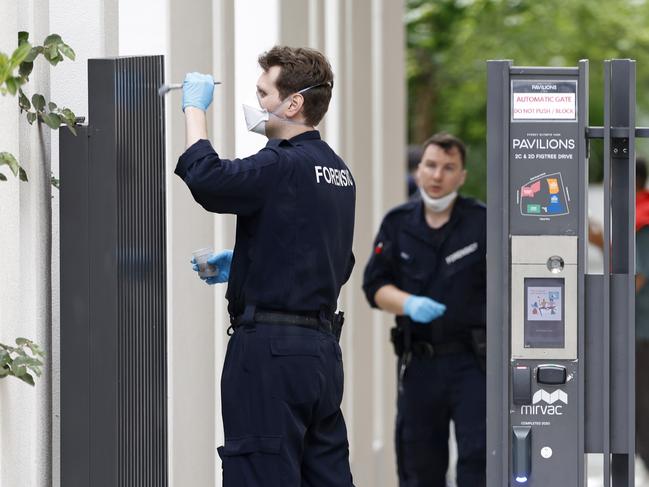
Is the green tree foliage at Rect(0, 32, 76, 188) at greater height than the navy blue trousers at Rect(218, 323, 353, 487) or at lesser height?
greater

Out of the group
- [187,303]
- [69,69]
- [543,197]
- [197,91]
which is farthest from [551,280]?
[69,69]

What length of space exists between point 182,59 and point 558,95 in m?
1.60

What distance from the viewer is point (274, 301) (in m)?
4.26

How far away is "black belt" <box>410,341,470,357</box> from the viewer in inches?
264

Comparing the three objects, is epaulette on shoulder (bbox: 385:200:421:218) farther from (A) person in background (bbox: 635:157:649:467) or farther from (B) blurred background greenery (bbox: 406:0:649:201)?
(B) blurred background greenery (bbox: 406:0:649:201)

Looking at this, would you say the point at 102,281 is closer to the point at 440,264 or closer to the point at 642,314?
the point at 440,264

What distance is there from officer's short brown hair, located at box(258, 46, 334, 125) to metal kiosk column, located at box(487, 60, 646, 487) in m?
0.56

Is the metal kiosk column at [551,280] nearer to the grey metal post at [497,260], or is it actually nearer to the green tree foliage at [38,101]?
the grey metal post at [497,260]

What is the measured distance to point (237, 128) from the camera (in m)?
6.25

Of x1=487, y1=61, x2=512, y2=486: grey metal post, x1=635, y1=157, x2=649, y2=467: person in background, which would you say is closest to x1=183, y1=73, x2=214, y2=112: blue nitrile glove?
x1=487, y1=61, x2=512, y2=486: grey metal post

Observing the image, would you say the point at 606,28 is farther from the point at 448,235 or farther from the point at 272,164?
the point at 272,164

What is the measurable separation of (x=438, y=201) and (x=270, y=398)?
292 cm

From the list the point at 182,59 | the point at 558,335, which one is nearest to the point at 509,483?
the point at 558,335

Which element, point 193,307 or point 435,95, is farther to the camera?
point 435,95
